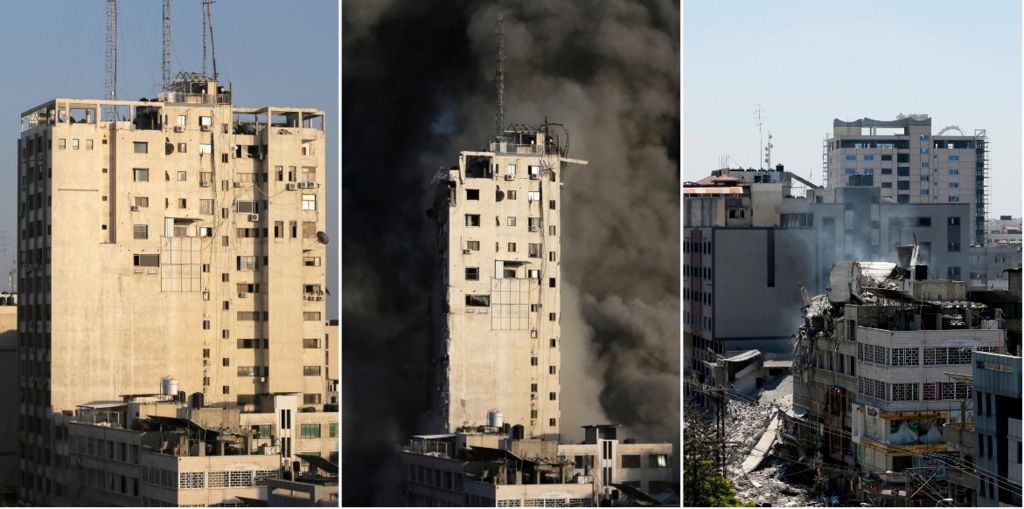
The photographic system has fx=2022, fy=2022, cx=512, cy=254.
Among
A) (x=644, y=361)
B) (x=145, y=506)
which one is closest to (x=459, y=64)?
(x=644, y=361)

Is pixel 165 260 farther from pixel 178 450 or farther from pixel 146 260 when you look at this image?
pixel 178 450

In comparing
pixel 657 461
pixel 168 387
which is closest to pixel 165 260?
pixel 168 387

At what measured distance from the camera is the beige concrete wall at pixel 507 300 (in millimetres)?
13914

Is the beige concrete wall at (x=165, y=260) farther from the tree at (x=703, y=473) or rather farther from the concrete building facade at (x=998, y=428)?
the concrete building facade at (x=998, y=428)

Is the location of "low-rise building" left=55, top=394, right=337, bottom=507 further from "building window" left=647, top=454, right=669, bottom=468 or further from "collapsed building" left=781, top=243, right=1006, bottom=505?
"collapsed building" left=781, top=243, right=1006, bottom=505

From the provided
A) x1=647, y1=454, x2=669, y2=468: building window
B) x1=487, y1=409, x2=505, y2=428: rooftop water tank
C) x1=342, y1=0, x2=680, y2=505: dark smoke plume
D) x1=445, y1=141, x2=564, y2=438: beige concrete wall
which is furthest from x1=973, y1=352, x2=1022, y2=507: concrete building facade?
x1=487, y1=409, x2=505, y2=428: rooftop water tank

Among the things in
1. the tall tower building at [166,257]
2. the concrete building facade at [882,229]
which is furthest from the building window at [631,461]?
the concrete building facade at [882,229]

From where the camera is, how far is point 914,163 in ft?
78.6

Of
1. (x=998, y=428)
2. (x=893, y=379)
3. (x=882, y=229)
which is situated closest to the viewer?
(x=998, y=428)

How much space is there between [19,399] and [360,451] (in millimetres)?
4436

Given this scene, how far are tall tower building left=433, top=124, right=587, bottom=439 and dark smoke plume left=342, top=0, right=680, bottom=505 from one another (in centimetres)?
10

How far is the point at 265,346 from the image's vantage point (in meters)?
16.7

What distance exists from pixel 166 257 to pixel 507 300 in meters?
3.45

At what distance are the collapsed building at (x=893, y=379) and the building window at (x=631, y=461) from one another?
120 inches
